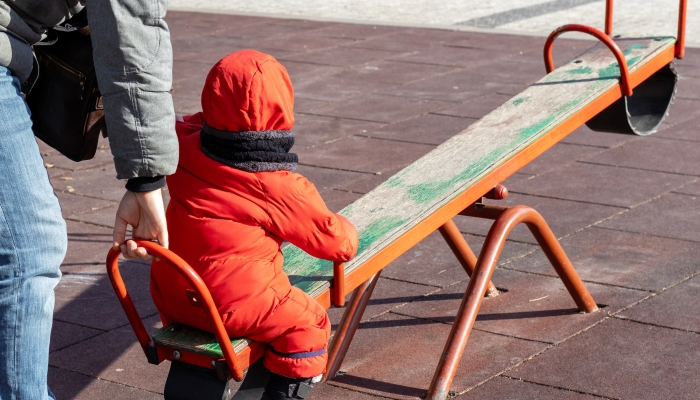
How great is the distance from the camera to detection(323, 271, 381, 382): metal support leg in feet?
12.0

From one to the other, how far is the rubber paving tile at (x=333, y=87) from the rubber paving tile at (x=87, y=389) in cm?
470

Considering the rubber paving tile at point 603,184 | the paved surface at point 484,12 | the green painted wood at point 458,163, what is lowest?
the paved surface at point 484,12

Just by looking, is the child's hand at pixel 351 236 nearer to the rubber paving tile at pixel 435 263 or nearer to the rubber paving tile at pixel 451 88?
the rubber paving tile at pixel 435 263

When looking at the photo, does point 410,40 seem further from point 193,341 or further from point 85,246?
point 193,341

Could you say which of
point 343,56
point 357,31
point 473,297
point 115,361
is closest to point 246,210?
point 473,297

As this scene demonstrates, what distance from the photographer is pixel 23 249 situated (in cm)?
231

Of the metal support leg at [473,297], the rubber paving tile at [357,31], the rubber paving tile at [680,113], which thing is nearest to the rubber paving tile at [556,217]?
the metal support leg at [473,297]

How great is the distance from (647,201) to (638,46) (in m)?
1.29

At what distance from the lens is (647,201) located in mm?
5445

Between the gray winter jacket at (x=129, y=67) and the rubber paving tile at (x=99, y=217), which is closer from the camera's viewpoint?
the gray winter jacket at (x=129, y=67)

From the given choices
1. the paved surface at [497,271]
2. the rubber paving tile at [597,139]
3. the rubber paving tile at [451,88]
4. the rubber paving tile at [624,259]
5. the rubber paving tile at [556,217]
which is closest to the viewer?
the paved surface at [497,271]

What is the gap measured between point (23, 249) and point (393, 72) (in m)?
6.89

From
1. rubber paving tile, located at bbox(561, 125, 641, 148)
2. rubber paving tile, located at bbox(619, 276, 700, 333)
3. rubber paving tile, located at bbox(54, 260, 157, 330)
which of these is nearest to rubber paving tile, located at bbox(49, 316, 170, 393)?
rubber paving tile, located at bbox(54, 260, 157, 330)

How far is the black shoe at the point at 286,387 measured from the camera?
2793 mm
